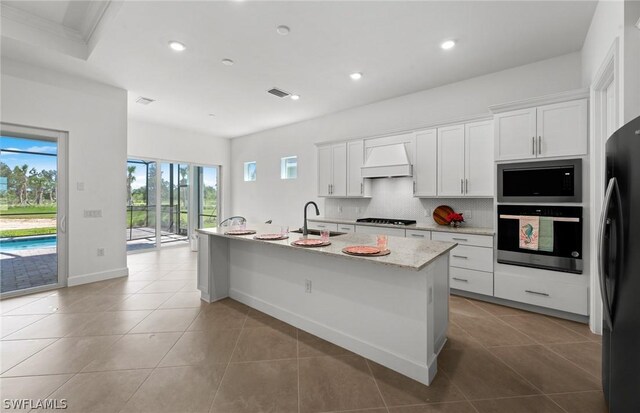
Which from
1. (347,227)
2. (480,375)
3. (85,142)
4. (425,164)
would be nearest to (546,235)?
(425,164)

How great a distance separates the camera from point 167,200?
6.66 m

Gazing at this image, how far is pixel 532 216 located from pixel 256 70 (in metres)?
3.76

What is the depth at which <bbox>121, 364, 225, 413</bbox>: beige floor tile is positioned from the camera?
5.41 ft

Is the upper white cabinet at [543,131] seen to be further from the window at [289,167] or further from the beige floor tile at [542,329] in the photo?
the window at [289,167]

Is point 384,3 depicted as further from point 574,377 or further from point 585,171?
point 574,377

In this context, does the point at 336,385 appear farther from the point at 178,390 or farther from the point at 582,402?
the point at 582,402

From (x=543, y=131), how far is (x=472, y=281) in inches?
73.5

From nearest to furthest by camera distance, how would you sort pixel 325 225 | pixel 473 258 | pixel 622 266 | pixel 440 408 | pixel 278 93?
1. pixel 622 266
2. pixel 440 408
3. pixel 473 258
4. pixel 278 93
5. pixel 325 225

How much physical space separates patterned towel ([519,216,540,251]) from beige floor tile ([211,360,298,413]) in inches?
108

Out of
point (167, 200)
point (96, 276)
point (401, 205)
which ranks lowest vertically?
point (96, 276)

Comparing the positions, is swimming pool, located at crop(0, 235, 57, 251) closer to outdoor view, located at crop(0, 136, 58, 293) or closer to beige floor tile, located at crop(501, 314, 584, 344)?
outdoor view, located at crop(0, 136, 58, 293)

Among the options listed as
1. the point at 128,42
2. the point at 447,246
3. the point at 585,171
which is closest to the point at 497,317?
the point at 447,246

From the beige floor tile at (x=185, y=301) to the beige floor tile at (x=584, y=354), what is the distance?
3486 millimetres

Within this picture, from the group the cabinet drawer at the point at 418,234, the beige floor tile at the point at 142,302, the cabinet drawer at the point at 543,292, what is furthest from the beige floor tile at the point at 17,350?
the cabinet drawer at the point at 543,292
